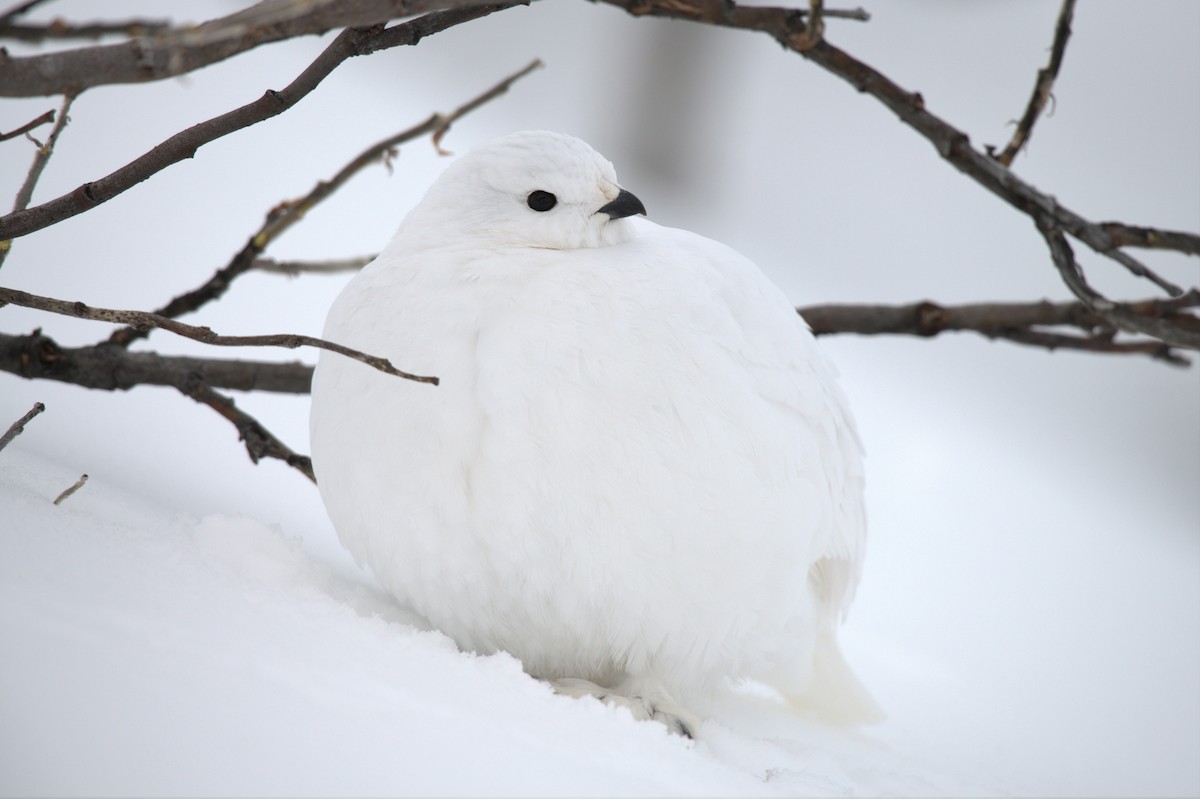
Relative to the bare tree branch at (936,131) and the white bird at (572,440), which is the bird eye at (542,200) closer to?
the white bird at (572,440)

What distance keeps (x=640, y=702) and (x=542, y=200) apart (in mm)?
488

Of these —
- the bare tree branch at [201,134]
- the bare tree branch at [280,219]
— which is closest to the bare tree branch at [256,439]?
the bare tree branch at [280,219]

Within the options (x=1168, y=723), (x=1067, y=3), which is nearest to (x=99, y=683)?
(x=1067, y=3)

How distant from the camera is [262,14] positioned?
500 millimetres

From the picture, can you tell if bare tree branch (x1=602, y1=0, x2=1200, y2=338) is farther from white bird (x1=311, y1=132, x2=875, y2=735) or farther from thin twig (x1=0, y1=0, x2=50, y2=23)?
thin twig (x1=0, y1=0, x2=50, y2=23)

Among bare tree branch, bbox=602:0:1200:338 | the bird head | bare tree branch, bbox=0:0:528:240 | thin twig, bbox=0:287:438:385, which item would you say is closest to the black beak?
the bird head

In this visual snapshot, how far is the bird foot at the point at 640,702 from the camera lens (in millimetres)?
863

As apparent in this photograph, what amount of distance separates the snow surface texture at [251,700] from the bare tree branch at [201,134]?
221mm

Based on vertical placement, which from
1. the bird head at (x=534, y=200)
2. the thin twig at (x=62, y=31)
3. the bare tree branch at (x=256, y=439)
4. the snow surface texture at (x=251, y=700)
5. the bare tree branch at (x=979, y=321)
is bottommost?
the bare tree branch at (x=256, y=439)

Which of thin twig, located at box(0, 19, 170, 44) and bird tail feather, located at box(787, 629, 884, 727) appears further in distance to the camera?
bird tail feather, located at box(787, 629, 884, 727)

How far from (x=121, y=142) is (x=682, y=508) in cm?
172

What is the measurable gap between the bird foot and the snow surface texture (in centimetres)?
4

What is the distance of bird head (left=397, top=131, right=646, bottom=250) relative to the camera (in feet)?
3.23

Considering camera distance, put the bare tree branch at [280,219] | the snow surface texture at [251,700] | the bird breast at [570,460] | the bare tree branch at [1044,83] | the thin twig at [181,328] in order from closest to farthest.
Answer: the snow surface texture at [251,700], the thin twig at [181,328], the bird breast at [570,460], the bare tree branch at [1044,83], the bare tree branch at [280,219]
